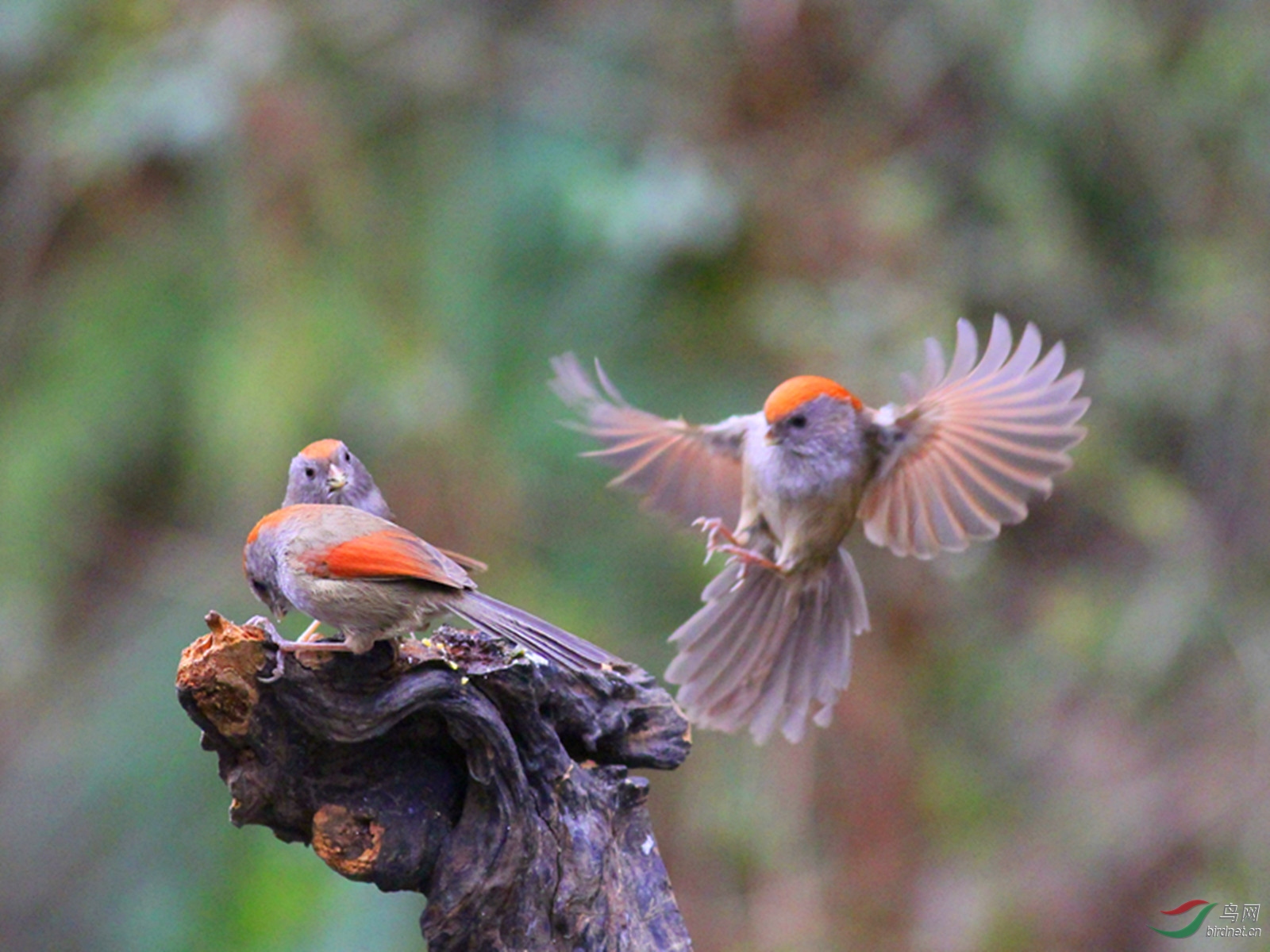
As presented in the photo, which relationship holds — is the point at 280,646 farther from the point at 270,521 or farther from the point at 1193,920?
the point at 1193,920

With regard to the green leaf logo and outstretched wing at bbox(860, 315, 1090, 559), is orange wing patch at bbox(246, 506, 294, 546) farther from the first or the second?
the green leaf logo

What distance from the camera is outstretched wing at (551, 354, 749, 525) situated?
4.35m

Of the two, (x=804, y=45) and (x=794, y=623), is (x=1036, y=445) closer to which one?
(x=794, y=623)

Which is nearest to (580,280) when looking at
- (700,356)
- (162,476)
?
(700,356)

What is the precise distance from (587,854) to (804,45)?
4.67 meters

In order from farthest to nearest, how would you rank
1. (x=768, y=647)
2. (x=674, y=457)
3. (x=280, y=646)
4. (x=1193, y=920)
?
(x=1193, y=920)
(x=674, y=457)
(x=768, y=647)
(x=280, y=646)

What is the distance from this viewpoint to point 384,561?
279 cm

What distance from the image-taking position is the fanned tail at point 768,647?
4254 mm

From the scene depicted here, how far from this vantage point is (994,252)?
6496 mm

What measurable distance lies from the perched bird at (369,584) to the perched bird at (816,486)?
3.60 ft

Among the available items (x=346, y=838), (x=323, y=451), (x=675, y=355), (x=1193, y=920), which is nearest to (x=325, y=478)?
(x=323, y=451)

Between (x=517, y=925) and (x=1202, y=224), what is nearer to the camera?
(x=517, y=925)

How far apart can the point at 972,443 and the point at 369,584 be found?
1885 mm

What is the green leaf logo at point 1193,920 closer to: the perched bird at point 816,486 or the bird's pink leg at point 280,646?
the perched bird at point 816,486
